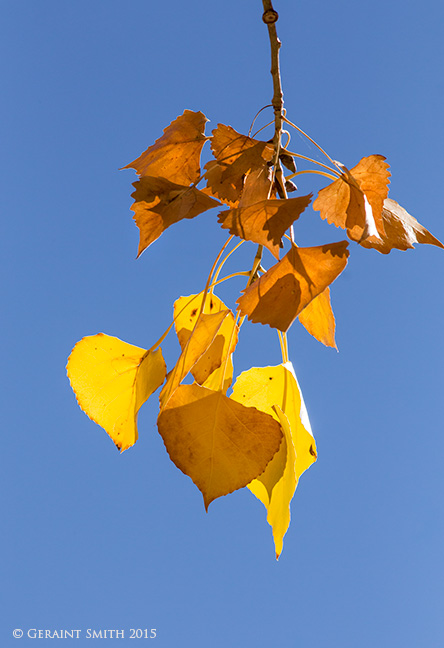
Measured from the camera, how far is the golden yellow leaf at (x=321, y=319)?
42 cm

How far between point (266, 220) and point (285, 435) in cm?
16

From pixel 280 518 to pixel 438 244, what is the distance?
0.24 metres

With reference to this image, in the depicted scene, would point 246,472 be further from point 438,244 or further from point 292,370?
point 438,244

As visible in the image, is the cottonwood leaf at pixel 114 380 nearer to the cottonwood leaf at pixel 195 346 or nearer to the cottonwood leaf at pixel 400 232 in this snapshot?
the cottonwood leaf at pixel 195 346

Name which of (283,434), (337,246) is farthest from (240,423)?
(337,246)

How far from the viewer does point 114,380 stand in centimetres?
48

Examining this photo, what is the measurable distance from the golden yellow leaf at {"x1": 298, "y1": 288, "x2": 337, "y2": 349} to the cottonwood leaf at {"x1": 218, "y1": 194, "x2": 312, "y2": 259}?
8 centimetres

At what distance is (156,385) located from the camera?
460 mm

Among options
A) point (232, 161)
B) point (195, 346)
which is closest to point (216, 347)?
point (195, 346)

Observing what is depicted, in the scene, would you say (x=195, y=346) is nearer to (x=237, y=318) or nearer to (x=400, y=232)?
(x=237, y=318)

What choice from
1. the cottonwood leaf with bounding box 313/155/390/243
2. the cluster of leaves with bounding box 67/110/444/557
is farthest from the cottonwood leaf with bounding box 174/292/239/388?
the cottonwood leaf with bounding box 313/155/390/243

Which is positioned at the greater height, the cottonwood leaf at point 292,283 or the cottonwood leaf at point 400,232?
the cottonwood leaf at point 400,232

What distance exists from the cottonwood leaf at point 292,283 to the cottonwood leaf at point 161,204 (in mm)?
73

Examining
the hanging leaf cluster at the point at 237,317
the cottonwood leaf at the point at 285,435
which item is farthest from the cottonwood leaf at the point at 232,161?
the cottonwood leaf at the point at 285,435
